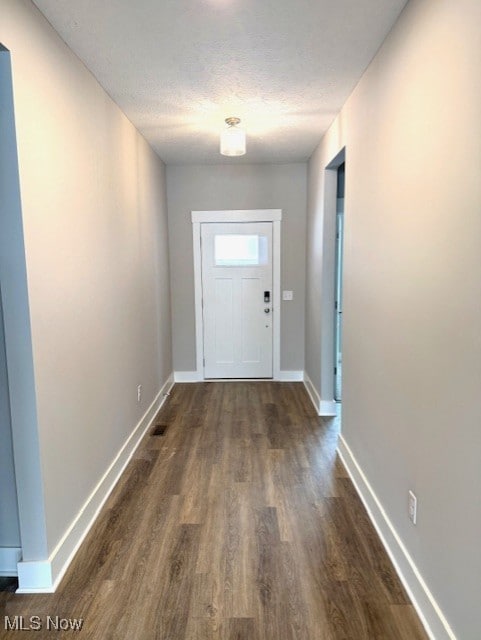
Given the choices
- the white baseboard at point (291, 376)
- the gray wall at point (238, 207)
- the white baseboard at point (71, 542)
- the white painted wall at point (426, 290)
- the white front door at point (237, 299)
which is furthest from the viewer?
the white baseboard at point (291, 376)

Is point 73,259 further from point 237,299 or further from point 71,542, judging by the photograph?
point 237,299

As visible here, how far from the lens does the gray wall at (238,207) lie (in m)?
4.54

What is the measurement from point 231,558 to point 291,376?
A: 3.04 meters

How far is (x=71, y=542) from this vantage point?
6.38ft

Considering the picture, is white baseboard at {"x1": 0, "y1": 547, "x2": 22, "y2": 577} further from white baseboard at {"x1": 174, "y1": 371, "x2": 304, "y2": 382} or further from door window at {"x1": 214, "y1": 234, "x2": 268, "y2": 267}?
door window at {"x1": 214, "y1": 234, "x2": 268, "y2": 267}

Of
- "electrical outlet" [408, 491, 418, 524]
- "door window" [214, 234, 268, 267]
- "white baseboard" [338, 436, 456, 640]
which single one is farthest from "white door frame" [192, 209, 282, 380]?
"electrical outlet" [408, 491, 418, 524]

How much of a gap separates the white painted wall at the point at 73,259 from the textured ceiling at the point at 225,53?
0.60 ft

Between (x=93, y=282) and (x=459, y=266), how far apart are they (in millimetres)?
1814

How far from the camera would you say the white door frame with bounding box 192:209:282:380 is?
459 centimetres

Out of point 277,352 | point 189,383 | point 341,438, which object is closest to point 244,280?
point 277,352

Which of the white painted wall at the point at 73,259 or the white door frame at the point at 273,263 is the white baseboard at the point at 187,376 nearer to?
the white door frame at the point at 273,263

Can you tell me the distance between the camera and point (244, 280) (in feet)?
15.5

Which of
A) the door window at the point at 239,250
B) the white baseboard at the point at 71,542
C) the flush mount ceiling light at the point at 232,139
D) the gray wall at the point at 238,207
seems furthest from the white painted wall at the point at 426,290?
the door window at the point at 239,250

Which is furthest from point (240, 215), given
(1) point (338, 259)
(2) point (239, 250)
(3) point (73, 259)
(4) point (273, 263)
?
(3) point (73, 259)
